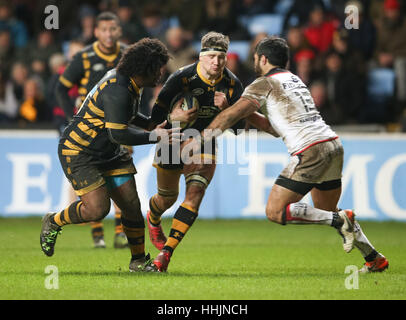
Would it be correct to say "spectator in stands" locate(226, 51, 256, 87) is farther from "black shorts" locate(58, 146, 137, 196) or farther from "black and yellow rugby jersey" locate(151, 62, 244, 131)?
"black shorts" locate(58, 146, 137, 196)

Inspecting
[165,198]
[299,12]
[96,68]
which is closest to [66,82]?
[96,68]

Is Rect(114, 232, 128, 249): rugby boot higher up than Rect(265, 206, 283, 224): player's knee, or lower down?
lower down

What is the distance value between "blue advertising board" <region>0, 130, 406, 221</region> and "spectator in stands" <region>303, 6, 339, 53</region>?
3.00 metres

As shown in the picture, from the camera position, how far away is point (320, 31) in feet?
50.7

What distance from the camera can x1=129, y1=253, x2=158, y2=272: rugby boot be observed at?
7.82 metres

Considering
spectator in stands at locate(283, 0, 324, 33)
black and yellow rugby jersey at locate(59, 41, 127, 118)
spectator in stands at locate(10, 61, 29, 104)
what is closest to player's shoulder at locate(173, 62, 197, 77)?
black and yellow rugby jersey at locate(59, 41, 127, 118)

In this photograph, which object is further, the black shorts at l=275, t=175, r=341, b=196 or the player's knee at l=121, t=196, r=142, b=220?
the player's knee at l=121, t=196, r=142, b=220

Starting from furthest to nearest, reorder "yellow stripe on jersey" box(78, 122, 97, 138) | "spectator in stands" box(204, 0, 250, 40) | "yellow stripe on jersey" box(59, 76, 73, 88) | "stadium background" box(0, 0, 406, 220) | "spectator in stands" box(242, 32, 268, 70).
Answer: "spectator in stands" box(204, 0, 250, 40), "spectator in stands" box(242, 32, 268, 70), "stadium background" box(0, 0, 406, 220), "yellow stripe on jersey" box(59, 76, 73, 88), "yellow stripe on jersey" box(78, 122, 97, 138)

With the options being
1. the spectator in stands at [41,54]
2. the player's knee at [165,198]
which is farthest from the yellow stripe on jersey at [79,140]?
the spectator in stands at [41,54]

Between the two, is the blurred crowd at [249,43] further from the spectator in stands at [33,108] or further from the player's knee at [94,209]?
the player's knee at [94,209]

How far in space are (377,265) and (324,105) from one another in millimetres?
6545

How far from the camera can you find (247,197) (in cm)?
1312

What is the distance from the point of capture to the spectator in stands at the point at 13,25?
55.9ft
